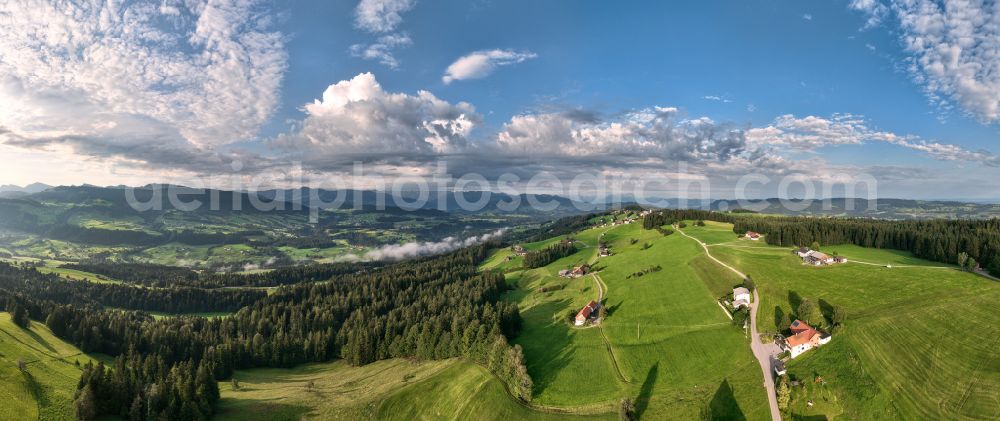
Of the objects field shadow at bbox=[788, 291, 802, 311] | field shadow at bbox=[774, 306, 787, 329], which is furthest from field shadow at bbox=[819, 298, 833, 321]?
field shadow at bbox=[774, 306, 787, 329]

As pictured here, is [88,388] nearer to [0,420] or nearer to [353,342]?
[0,420]

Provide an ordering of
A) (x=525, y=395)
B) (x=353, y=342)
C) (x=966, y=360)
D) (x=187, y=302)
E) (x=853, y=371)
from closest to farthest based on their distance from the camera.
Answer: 1. (x=966, y=360)
2. (x=853, y=371)
3. (x=525, y=395)
4. (x=353, y=342)
5. (x=187, y=302)


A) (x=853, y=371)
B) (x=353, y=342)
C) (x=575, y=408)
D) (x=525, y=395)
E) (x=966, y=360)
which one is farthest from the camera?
(x=353, y=342)

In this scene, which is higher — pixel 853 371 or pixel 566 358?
pixel 853 371

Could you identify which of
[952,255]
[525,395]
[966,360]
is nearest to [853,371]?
[966,360]

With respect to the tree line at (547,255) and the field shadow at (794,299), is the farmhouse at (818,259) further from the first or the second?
the tree line at (547,255)

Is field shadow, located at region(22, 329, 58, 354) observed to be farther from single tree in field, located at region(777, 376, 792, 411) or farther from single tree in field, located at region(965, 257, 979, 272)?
single tree in field, located at region(965, 257, 979, 272)
